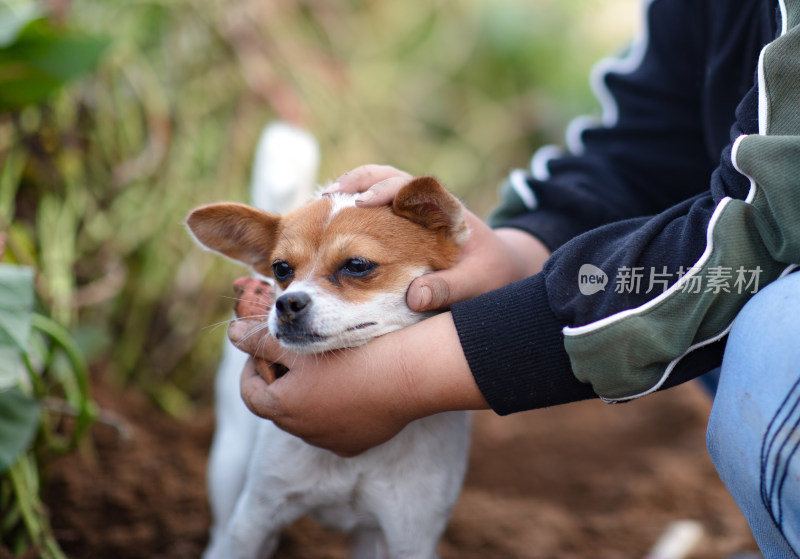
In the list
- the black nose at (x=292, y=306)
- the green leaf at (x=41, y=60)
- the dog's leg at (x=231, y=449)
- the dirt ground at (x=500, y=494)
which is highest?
the green leaf at (x=41, y=60)

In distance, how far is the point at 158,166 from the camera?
2.71m

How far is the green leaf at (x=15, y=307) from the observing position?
1.42 metres

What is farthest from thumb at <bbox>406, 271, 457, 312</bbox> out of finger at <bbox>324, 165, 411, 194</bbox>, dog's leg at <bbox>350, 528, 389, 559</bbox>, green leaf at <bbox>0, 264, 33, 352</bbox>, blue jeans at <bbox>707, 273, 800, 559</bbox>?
green leaf at <bbox>0, 264, 33, 352</bbox>

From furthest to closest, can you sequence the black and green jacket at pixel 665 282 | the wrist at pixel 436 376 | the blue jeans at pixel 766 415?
the wrist at pixel 436 376, the black and green jacket at pixel 665 282, the blue jeans at pixel 766 415

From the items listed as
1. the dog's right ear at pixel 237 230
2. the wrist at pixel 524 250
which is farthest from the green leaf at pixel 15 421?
the wrist at pixel 524 250

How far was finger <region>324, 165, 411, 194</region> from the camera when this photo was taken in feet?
4.53

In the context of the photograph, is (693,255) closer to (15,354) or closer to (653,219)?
(653,219)

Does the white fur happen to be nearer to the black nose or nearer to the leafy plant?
the black nose

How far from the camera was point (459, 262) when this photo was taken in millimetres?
1395

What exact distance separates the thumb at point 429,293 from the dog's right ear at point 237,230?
12.7 inches

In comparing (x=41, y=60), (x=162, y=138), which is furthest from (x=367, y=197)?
(x=162, y=138)

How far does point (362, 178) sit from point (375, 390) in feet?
1.34

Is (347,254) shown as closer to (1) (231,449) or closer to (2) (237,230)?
(2) (237,230)

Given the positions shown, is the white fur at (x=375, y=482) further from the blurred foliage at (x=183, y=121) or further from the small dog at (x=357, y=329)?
the blurred foliage at (x=183, y=121)
